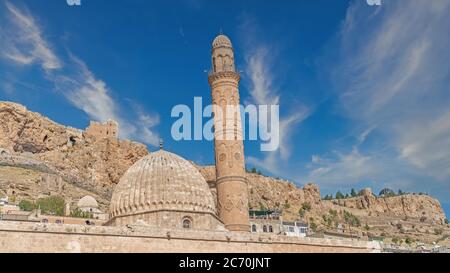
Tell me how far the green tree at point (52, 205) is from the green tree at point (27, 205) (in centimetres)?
59

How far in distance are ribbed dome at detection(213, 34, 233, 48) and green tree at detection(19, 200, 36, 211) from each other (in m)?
21.9

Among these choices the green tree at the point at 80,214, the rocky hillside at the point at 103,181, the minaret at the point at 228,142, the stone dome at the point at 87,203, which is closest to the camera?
the minaret at the point at 228,142

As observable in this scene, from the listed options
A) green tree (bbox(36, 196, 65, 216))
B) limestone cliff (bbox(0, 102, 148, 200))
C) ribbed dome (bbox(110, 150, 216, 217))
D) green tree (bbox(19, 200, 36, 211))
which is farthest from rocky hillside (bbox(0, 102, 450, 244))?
ribbed dome (bbox(110, 150, 216, 217))

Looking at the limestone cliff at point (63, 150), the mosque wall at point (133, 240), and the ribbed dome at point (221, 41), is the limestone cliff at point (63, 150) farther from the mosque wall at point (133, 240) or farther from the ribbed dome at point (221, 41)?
the mosque wall at point (133, 240)

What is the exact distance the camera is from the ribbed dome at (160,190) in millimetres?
18797

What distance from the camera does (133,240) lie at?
51.8 ft

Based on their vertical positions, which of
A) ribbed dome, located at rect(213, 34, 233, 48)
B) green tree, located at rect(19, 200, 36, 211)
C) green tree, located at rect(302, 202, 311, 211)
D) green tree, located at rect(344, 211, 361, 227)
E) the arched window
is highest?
ribbed dome, located at rect(213, 34, 233, 48)

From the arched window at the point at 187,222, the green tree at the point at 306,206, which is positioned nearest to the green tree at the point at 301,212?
the green tree at the point at 306,206

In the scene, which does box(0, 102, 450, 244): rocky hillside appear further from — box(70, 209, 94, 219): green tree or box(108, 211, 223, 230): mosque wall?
box(108, 211, 223, 230): mosque wall

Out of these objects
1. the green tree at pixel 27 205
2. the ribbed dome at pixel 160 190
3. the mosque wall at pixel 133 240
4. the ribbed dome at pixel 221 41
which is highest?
the ribbed dome at pixel 221 41

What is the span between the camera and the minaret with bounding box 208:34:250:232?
23.8 m

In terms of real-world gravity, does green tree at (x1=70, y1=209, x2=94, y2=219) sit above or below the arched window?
above

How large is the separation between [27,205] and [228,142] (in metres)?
22.9

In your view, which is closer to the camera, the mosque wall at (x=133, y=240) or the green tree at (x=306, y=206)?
the mosque wall at (x=133, y=240)
